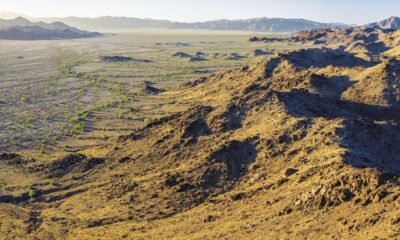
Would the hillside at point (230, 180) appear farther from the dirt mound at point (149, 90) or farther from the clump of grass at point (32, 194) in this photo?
the dirt mound at point (149, 90)

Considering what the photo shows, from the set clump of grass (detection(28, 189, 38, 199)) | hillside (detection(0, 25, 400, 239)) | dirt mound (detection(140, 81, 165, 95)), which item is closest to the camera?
hillside (detection(0, 25, 400, 239))

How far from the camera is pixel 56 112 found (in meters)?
61.4

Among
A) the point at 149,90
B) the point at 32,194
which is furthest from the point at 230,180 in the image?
the point at 149,90

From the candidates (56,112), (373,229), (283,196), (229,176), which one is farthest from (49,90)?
(373,229)

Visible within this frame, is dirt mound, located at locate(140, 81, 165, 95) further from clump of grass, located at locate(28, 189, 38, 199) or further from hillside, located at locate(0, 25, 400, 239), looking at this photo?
clump of grass, located at locate(28, 189, 38, 199)

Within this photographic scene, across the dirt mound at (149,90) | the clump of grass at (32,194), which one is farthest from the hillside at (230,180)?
the dirt mound at (149,90)

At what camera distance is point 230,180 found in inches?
1236

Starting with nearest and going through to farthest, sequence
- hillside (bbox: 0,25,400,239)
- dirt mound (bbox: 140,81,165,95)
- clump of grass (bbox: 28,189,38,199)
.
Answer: hillside (bbox: 0,25,400,239) → clump of grass (bbox: 28,189,38,199) → dirt mound (bbox: 140,81,165,95)

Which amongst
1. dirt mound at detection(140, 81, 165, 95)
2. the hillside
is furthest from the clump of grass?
dirt mound at detection(140, 81, 165, 95)

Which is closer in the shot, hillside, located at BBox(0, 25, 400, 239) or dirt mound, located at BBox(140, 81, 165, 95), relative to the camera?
hillside, located at BBox(0, 25, 400, 239)

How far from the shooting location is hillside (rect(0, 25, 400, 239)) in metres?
23.5

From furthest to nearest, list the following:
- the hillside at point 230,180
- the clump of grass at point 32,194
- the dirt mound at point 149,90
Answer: the dirt mound at point 149,90, the clump of grass at point 32,194, the hillside at point 230,180

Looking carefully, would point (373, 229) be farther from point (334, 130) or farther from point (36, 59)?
point (36, 59)

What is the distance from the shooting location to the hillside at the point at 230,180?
23.5m
